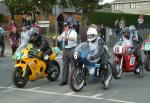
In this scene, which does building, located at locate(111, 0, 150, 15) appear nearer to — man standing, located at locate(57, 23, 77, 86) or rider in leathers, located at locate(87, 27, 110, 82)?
man standing, located at locate(57, 23, 77, 86)

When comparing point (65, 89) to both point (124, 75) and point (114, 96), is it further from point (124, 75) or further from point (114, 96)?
point (124, 75)

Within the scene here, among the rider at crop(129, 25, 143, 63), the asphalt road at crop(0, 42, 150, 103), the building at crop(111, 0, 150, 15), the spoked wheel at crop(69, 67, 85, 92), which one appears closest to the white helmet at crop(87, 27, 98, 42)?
the spoked wheel at crop(69, 67, 85, 92)

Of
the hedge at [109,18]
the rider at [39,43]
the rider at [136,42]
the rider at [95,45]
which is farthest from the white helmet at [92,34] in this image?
the hedge at [109,18]

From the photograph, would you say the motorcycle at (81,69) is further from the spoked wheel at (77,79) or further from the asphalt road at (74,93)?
the asphalt road at (74,93)

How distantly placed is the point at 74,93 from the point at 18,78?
1591mm

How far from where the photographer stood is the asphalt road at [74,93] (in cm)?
1080

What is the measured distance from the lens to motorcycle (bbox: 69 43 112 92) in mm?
Result: 11539

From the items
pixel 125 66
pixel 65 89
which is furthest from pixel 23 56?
pixel 125 66

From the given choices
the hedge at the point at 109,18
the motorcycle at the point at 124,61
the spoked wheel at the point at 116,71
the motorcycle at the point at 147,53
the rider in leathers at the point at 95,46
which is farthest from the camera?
the hedge at the point at 109,18

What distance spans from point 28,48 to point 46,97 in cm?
195

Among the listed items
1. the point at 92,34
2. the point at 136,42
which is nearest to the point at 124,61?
the point at 136,42

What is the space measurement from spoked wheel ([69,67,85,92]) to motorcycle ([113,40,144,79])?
2.19 m

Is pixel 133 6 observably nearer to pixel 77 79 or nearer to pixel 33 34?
pixel 33 34

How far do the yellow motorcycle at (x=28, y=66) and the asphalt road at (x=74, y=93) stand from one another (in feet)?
0.81
